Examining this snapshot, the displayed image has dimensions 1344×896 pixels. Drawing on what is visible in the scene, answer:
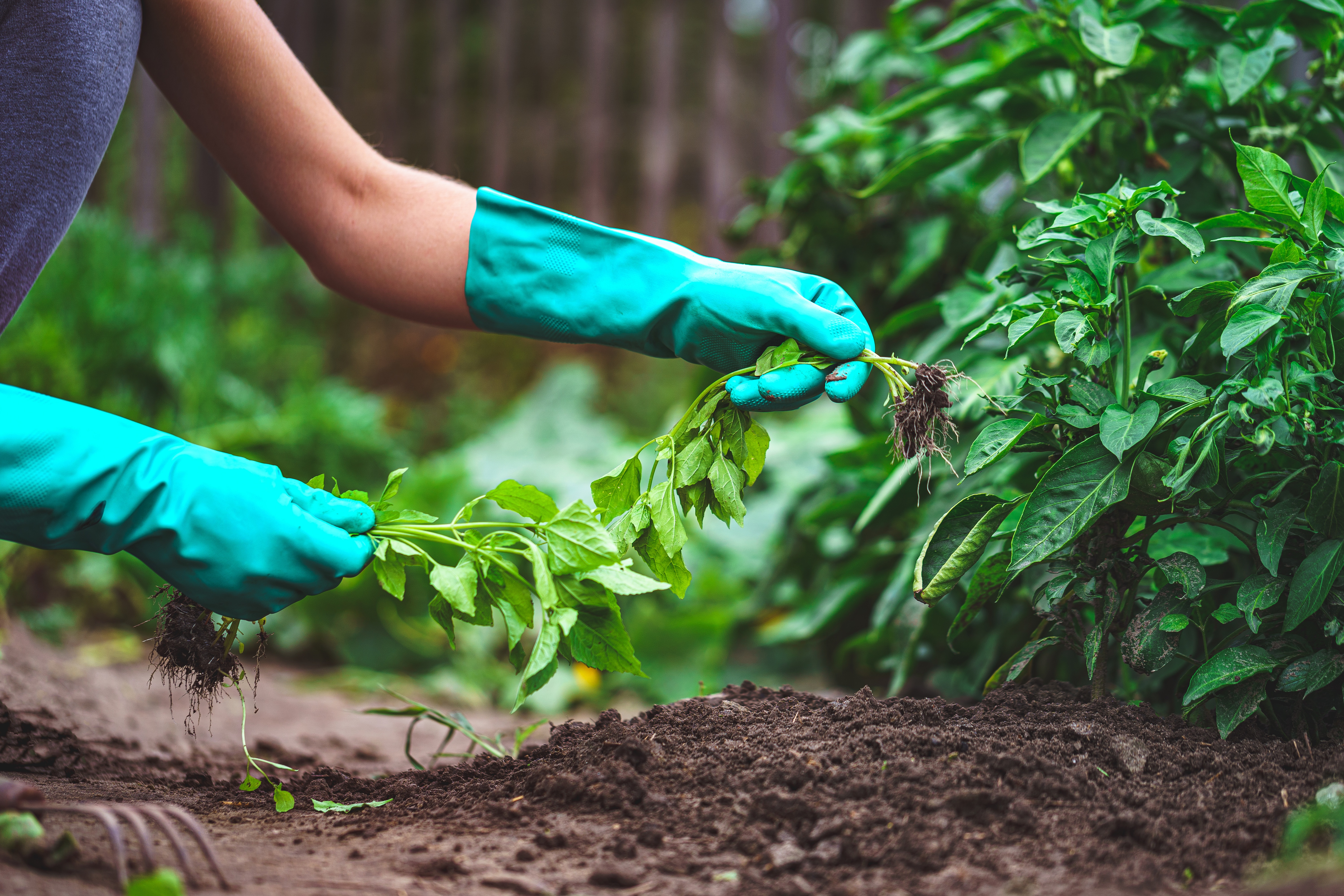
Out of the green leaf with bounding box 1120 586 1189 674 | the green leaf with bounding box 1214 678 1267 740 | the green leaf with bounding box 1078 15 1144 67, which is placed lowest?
the green leaf with bounding box 1214 678 1267 740

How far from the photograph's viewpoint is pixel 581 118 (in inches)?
212

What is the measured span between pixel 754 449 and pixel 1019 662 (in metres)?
0.51

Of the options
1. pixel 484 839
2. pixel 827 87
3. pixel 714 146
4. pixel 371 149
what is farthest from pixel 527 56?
pixel 484 839

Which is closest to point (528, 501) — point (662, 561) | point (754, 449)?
point (662, 561)

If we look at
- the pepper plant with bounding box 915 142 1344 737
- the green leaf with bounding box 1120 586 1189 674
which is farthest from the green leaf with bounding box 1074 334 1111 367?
the green leaf with bounding box 1120 586 1189 674

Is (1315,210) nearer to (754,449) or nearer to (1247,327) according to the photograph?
(1247,327)

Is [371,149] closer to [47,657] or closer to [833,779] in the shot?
[833,779]

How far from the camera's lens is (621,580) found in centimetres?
128

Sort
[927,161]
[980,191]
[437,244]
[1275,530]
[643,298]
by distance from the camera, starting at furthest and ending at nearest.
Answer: [980,191], [927,161], [437,244], [643,298], [1275,530]

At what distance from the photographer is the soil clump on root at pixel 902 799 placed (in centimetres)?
104

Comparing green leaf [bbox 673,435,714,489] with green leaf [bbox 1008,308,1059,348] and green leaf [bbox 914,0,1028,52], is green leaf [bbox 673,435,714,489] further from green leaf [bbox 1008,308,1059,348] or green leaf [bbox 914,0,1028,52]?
green leaf [bbox 914,0,1028,52]

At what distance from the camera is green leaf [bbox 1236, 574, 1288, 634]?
47.7 inches

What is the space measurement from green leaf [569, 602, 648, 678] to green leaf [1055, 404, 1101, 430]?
0.68 meters

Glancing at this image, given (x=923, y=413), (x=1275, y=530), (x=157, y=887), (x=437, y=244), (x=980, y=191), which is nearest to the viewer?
(x=157, y=887)
